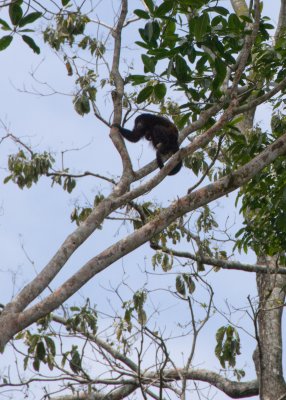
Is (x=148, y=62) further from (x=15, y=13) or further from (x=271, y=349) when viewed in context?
(x=271, y=349)

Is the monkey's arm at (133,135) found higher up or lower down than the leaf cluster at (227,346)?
higher up

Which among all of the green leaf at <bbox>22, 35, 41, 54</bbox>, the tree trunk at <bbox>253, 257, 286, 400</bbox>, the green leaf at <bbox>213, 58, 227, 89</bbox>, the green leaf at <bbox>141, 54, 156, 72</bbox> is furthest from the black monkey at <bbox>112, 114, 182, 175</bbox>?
the green leaf at <bbox>22, 35, 41, 54</bbox>

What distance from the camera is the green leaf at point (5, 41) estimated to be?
485 cm

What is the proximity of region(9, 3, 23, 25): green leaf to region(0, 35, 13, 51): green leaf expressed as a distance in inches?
4.1

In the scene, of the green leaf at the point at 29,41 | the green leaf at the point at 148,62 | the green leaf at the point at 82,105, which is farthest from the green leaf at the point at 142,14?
the green leaf at the point at 82,105

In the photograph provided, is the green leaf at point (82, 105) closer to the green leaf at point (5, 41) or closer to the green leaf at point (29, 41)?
the green leaf at point (29, 41)

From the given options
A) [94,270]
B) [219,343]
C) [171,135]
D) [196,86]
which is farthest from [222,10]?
[219,343]

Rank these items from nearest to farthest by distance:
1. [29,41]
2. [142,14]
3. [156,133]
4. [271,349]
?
[29,41] → [142,14] → [156,133] → [271,349]

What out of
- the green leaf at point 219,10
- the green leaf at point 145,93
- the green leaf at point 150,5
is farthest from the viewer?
the green leaf at point 145,93

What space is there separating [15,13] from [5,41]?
0.65 ft

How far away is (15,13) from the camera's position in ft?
15.9

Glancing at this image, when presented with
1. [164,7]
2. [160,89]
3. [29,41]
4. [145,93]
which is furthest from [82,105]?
[29,41]

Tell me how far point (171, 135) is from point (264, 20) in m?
2.43

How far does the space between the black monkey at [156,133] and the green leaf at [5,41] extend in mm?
3107
